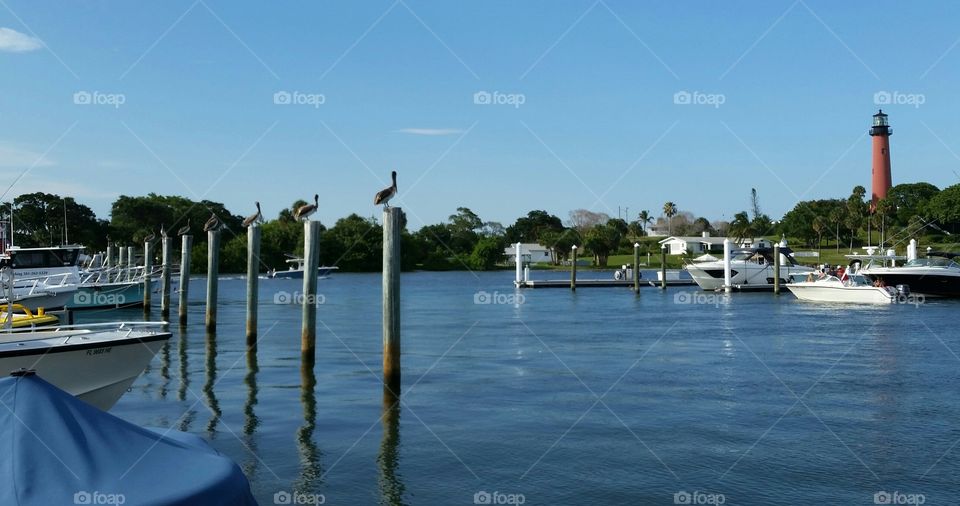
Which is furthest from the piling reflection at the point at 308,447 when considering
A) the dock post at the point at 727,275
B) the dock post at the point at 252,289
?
the dock post at the point at 727,275

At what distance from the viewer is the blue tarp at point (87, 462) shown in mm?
6812

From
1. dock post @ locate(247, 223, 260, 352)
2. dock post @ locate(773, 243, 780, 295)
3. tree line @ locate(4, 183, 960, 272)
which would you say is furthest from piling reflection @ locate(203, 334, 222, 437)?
tree line @ locate(4, 183, 960, 272)

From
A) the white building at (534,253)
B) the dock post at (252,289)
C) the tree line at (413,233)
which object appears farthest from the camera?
the white building at (534,253)

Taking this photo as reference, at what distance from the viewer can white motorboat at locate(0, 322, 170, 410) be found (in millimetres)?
15250

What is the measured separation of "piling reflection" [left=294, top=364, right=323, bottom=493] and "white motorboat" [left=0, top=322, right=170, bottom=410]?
11.0 ft

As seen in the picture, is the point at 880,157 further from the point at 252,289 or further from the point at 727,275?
the point at 252,289

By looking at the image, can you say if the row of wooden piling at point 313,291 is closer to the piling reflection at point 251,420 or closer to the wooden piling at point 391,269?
the wooden piling at point 391,269

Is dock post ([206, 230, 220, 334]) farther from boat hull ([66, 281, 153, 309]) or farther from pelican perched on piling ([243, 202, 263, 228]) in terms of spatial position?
boat hull ([66, 281, 153, 309])

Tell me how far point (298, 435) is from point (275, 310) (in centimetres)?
3730

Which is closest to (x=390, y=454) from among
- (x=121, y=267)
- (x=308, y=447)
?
(x=308, y=447)

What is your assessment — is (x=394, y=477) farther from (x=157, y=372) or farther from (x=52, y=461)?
(x=157, y=372)

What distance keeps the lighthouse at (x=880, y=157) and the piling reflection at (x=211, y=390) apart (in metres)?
121

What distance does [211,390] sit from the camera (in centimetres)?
2166

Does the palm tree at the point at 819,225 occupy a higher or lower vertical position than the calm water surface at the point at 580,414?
higher
